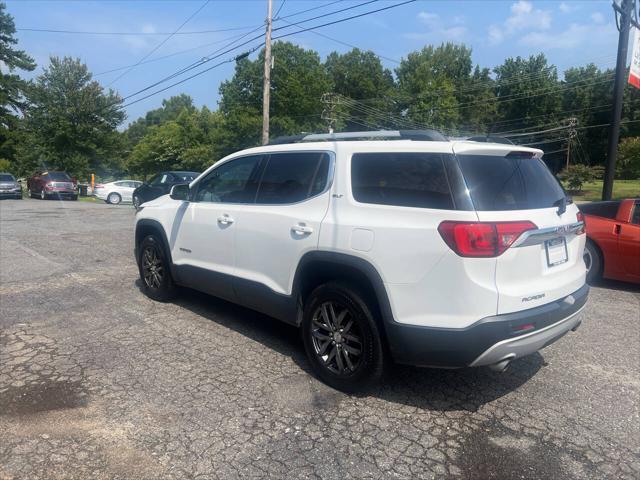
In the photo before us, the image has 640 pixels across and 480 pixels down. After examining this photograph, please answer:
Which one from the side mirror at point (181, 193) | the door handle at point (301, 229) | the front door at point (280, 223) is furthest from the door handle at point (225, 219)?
the door handle at point (301, 229)

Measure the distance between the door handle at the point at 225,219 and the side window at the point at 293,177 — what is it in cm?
37

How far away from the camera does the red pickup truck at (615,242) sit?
6.70 m

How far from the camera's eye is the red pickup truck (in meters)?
6.70

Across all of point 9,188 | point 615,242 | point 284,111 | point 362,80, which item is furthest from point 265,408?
point 362,80

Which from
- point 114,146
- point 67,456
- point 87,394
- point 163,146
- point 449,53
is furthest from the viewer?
point 449,53

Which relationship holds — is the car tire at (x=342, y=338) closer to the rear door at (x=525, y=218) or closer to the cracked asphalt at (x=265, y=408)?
the cracked asphalt at (x=265, y=408)

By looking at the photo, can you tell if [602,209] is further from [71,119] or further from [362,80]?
[362,80]

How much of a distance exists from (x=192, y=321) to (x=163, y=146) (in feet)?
199

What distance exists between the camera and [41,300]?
5.93m

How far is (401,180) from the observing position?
3.47 m

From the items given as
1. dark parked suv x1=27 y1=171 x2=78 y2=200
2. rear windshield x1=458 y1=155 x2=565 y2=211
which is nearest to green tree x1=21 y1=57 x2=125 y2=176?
dark parked suv x1=27 y1=171 x2=78 y2=200

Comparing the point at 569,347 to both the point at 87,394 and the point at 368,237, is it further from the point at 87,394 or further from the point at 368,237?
the point at 87,394

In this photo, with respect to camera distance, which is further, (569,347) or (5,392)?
(569,347)

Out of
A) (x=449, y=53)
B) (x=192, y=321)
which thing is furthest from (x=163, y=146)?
(x=192, y=321)
